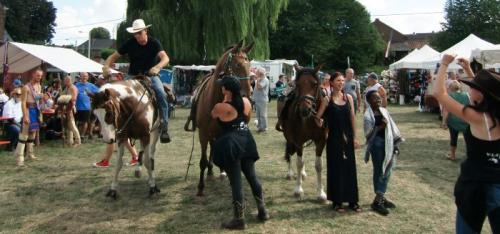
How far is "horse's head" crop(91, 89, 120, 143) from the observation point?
5.96 meters

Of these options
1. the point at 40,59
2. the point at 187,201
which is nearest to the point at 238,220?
the point at 187,201

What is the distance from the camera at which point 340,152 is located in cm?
594

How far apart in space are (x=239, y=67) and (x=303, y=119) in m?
1.18

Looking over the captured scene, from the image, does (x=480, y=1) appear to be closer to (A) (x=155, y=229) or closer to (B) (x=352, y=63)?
(B) (x=352, y=63)

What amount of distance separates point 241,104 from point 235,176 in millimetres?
843

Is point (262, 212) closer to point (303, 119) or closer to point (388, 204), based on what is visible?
point (303, 119)

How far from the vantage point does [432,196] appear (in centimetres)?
694

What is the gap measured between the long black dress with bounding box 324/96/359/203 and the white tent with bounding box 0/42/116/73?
10.7 meters

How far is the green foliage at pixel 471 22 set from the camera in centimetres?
4447

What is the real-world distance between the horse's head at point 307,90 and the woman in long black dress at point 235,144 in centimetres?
89

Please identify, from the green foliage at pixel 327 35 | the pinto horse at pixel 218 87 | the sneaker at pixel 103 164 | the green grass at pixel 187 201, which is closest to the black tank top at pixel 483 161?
the green grass at pixel 187 201

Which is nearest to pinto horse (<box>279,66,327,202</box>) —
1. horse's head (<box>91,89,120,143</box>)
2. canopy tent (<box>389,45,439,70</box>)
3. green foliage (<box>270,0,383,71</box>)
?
horse's head (<box>91,89,120,143</box>)

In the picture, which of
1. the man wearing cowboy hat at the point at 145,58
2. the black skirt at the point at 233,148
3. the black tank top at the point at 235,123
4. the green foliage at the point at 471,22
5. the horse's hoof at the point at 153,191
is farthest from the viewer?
the green foliage at the point at 471,22

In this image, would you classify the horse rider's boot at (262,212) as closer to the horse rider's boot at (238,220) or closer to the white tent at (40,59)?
the horse rider's boot at (238,220)
